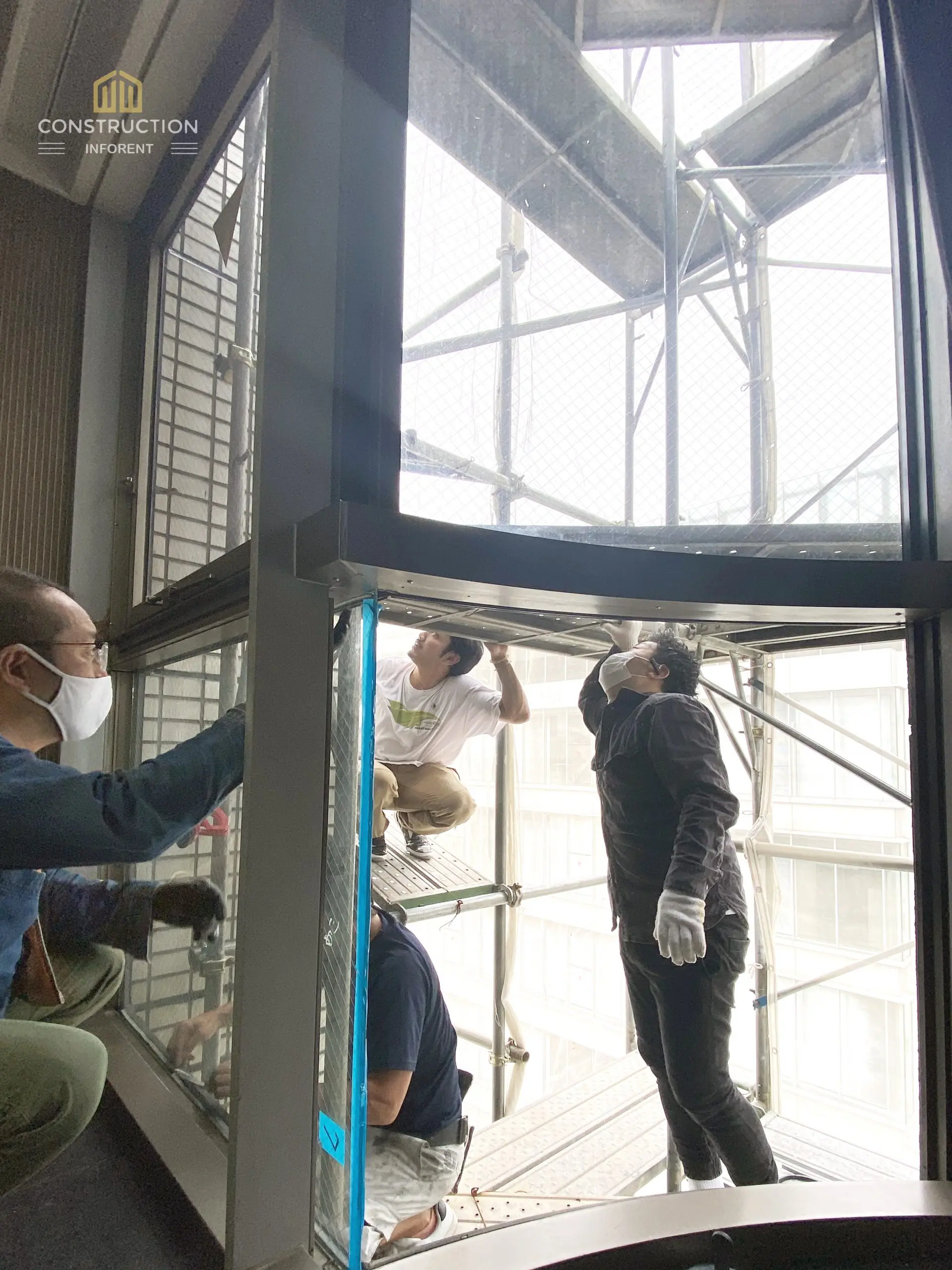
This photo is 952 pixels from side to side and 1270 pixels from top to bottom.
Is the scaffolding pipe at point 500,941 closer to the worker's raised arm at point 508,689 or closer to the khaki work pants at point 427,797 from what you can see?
the khaki work pants at point 427,797

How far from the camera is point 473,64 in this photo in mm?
1146

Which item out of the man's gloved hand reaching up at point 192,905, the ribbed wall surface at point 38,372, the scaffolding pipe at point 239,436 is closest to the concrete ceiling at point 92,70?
the ribbed wall surface at point 38,372

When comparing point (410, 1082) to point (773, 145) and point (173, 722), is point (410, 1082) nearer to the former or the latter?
point (173, 722)

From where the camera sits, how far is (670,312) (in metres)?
1.22

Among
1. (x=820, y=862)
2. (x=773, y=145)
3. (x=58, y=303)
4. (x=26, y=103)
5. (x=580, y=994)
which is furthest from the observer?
(x=580, y=994)

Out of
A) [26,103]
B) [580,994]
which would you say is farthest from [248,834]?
[580,994]

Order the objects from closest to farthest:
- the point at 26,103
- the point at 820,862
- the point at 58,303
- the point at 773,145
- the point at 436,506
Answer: the point at 436,506 < the point at 773,145 < the point at 26,103 < the point at 58,303 < the point at 820,862

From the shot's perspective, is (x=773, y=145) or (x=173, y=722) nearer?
(x=773, y=145)

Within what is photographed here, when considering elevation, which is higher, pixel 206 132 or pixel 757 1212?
pixel 206 132

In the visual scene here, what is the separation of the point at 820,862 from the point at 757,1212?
1.85 m

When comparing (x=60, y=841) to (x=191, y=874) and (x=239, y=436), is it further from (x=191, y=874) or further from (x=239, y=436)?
(x=239, y=436)

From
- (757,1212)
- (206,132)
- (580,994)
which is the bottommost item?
(580,994)

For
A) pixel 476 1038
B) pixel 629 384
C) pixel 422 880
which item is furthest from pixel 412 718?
pixel 476 1038

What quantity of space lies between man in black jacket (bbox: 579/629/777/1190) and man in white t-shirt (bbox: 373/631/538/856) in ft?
1.35
